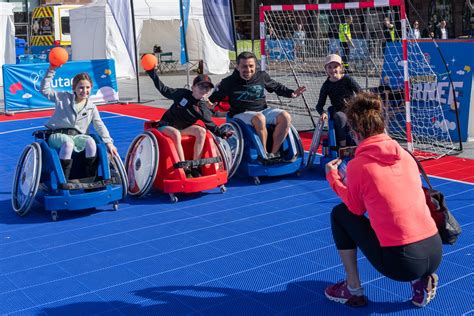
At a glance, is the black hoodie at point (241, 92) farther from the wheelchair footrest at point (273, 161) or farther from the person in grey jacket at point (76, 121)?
the person in grey jacket at point (76, 121)

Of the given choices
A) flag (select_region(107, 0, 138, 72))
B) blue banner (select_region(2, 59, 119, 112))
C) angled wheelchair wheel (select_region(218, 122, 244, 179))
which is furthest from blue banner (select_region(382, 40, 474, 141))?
blue banner (select_region(2, 59, 119, 112))

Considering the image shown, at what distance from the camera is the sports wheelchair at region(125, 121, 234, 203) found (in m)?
6.33

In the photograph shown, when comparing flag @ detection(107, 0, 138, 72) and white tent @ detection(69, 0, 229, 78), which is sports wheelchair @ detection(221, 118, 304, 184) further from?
white tent @ detection(69, 0, 229, 78)

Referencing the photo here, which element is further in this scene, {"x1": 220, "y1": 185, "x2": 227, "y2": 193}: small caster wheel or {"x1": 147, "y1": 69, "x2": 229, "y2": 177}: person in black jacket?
{"x1": 220, "y1": 185, "x2": 227, "y2": 193}: small caster wheel

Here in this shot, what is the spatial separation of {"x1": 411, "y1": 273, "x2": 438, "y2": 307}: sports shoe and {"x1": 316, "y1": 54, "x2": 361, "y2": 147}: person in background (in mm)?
3449

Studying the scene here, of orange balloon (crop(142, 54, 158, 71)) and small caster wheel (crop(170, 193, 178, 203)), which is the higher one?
orange balloon (crop(142, 54, 158, 71))

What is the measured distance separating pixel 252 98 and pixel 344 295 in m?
3.76

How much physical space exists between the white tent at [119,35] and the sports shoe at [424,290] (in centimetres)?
1701

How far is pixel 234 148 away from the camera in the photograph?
709 cm

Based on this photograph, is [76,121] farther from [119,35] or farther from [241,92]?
[119,35]

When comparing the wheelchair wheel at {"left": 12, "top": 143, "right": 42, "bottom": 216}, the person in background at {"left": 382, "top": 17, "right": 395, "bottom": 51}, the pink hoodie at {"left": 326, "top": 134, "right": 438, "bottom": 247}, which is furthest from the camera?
the person in background at {"left": 382, "top": 17, "right": 395, "bottom": 51}

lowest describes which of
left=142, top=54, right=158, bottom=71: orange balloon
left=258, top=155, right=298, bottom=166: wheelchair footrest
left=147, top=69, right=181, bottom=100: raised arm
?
left=258, top=155, right=298, bottom=166: wheelchair footrest

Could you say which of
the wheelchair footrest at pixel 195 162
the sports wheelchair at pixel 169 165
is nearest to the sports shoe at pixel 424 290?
the sports wheelchair at pixel 169 165

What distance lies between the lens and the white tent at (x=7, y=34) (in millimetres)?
18547
